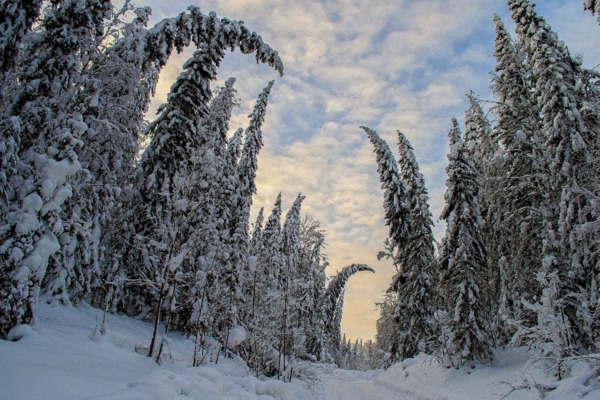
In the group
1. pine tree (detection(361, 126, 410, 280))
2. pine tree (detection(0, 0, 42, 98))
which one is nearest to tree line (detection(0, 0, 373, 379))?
pine tree (detection(0, 0, 42, 98))

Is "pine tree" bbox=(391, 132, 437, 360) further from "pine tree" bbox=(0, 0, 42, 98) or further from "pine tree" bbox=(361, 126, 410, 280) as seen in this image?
"pine tree" bbox=(0, 0, 42, 98)

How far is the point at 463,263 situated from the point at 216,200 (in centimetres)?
1266

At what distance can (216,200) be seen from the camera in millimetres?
14477

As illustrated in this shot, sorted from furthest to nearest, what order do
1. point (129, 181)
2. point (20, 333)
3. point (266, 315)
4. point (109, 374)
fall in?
point (266, 315)
point (129, 181)
point (20, 333)
point (109, 374)

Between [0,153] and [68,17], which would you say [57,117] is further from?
[68,17]

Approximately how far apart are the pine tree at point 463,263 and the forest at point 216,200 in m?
0.09

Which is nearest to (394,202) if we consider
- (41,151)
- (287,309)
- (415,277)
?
(415,277)

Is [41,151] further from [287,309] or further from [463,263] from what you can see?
[463,263]

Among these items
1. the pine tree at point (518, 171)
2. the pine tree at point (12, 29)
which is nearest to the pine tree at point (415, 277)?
the pine tree at point (518, 171)

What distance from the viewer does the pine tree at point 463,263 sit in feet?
57.6

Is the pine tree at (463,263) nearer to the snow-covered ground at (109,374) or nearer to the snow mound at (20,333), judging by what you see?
the snow-covered ground at (109,374)

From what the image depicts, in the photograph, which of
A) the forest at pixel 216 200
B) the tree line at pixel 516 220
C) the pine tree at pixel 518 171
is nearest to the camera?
the forest at pixel 216 200

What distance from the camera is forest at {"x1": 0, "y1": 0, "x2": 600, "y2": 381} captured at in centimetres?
842

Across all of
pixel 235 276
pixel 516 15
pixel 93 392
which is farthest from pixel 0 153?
pixel 516 15
